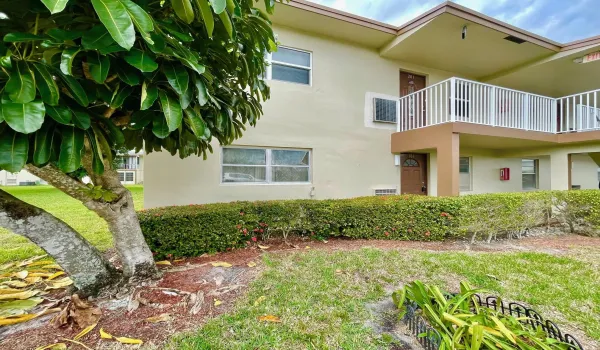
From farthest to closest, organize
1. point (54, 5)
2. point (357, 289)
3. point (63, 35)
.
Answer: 1. point (357, 289)
2. point (63, 35)
3. point (54, 5)

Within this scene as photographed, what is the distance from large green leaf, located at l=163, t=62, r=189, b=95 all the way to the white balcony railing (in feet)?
22.1

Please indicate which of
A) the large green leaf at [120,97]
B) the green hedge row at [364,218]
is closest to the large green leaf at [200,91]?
the large green leaf at [120,97]

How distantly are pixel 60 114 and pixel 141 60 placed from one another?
645 millimetres

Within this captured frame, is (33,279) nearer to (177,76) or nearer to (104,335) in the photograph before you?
(104,335)

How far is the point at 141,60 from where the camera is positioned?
1.62 meters

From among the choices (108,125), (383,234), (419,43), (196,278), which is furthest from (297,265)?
(419,43)

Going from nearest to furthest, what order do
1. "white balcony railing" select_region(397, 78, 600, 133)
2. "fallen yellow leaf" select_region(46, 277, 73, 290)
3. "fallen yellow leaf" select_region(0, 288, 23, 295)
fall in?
"fallen yellow leaf" select_region(0, 288, 23, 295)
"fallen yellow leaf" select_region(46, 277, 73, 290)
"white balcony railing" select_region(397, 78, 600, 133)

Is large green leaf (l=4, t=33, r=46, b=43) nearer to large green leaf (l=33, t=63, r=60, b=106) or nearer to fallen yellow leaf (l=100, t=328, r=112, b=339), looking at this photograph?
large green leaf (l=33, t=63, r=60, b=106)

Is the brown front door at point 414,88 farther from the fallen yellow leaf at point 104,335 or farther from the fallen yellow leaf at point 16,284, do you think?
the fallen yellow leaf at point 16,284

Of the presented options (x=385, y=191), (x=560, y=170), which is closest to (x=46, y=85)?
(x=385, y=191)

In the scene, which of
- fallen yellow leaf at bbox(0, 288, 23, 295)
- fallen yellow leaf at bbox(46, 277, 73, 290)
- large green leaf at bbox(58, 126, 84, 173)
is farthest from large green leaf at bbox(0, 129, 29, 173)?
fallen yellow leaf at bbox(0, 288, 23, 295)

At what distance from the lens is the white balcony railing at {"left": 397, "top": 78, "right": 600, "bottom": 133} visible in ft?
23.5

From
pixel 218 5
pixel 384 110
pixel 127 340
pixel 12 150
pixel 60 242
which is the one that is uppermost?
pixel 384 110

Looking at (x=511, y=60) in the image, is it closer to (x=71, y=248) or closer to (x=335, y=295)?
(x=335, y=295)
